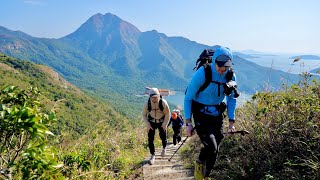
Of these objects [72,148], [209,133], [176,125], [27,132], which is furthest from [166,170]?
[27,132]

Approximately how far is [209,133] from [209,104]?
42 cm

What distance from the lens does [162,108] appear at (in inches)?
263

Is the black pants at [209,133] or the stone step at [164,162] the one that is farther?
the stone step at [164,162]

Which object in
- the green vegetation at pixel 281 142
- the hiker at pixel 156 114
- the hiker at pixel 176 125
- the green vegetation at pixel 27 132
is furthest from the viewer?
the hiker at pixel 176 125

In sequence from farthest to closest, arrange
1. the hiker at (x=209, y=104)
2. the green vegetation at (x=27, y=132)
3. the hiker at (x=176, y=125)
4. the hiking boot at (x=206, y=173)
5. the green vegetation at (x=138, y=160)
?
the hiker at (x=176, y=125)
the hiking boot at (x=206, y=173)
the hiker at (x=209, y=104)
the green vegetation at (x=138, y=160)
the green vegetation at (x=27, y=132)

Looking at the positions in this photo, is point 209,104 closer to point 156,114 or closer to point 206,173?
point 206,173

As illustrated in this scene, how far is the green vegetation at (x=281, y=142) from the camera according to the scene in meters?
3.62

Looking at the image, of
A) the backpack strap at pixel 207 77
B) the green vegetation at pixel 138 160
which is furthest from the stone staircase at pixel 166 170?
the backpack strap at pixel 207 77

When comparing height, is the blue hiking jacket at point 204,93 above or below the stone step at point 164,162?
above

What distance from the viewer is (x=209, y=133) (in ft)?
13.4

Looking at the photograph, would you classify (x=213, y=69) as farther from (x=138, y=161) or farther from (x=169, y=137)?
(x=169, y=137)

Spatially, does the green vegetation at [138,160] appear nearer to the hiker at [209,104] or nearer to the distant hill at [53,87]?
the hiker at [209,104]

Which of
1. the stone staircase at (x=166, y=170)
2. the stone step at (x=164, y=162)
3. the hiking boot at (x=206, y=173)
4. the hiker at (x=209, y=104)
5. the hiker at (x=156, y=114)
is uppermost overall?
the hiker at (x=209, y=104)

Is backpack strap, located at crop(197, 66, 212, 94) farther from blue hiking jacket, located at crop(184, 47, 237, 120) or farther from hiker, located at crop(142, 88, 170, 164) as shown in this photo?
hiker, located at crop(142, 88, 170, 164)
